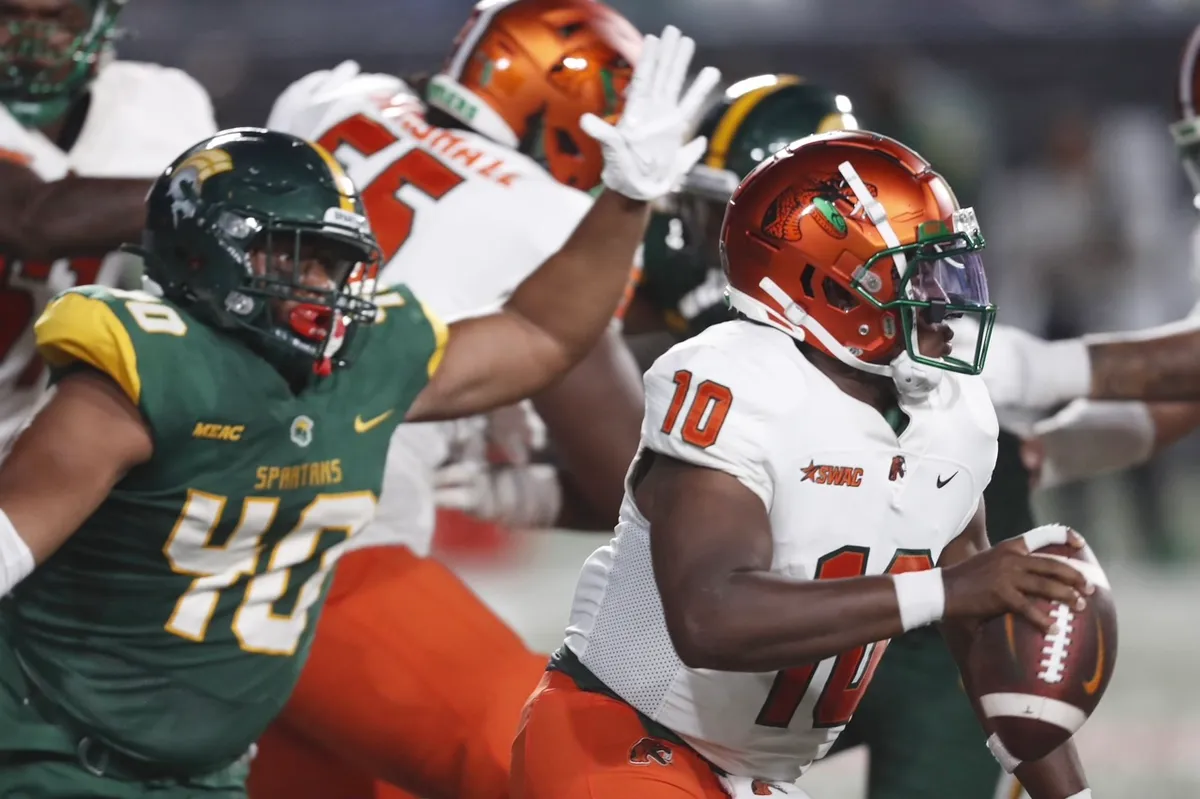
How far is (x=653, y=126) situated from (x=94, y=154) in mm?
1377

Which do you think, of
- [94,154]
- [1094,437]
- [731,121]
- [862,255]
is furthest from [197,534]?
[1094,437]

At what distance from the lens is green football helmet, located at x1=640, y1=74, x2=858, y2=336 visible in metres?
3.76

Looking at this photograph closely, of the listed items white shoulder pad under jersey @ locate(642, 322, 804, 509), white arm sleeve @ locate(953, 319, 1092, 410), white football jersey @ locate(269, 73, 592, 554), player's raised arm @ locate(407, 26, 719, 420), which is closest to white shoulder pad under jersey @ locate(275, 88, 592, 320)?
white football jersey @ locate(269, 73, 592, 554)

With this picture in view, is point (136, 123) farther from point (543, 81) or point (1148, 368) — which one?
point (1148, 368)

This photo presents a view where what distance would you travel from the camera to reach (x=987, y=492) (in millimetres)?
3779

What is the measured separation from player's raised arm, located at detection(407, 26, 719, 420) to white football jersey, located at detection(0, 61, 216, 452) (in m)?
0.98

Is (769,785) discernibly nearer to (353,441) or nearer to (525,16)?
(353,441)

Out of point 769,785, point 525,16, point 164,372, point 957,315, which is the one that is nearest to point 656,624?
point 769,785

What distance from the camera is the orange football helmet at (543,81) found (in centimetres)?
390

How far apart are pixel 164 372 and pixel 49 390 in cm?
17

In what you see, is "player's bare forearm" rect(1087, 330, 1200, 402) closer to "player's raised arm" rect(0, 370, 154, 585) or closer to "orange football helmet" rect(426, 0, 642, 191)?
"orange football helmet" rect(426, 0, 642, 191)

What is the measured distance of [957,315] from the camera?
2557 mm

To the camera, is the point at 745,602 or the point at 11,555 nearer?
the point at 745,602

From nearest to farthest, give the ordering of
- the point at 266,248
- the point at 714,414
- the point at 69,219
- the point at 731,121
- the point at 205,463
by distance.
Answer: the point at 714,414 < the point at 205,463 < the point at 266,248 < the point at 69,219 < the point at 731,121
